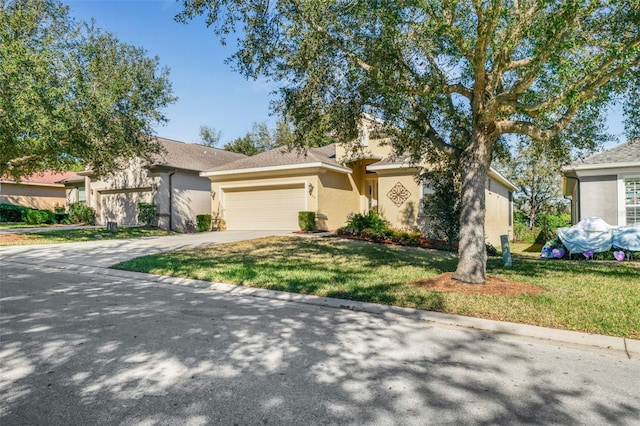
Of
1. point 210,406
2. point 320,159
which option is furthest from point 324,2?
point 320,159

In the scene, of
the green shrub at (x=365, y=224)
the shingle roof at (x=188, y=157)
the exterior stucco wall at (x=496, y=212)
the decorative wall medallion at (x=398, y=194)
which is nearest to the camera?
the green shrub at (x=365, y=224)

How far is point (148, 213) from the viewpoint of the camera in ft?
67.6

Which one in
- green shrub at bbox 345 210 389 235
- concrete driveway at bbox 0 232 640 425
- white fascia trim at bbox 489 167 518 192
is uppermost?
white fascia trim at bbox 489 167 518 192

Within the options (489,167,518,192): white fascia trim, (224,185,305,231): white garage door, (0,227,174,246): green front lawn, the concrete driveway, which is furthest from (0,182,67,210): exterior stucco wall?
the concrete driveway

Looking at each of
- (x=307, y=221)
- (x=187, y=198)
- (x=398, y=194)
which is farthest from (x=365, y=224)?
(x=187, y=198)

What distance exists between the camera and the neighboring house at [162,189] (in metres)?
20.8

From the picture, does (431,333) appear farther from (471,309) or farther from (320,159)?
(320,159)

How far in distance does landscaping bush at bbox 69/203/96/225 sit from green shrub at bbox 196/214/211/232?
7995 millimetres

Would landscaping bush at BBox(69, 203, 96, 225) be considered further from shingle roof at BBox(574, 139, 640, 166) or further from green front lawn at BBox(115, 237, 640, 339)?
shingle roof at BBox(574, 139, 640, 166)

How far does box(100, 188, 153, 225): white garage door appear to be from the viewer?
22.1m

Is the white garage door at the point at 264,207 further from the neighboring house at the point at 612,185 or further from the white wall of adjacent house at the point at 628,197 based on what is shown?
the white wall of adjacent house at the point at 628,197

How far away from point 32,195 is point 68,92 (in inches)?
959

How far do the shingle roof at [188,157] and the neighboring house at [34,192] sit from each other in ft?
40.6

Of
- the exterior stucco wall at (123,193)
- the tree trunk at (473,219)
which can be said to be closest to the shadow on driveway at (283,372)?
the tree trunk at (473,219)
